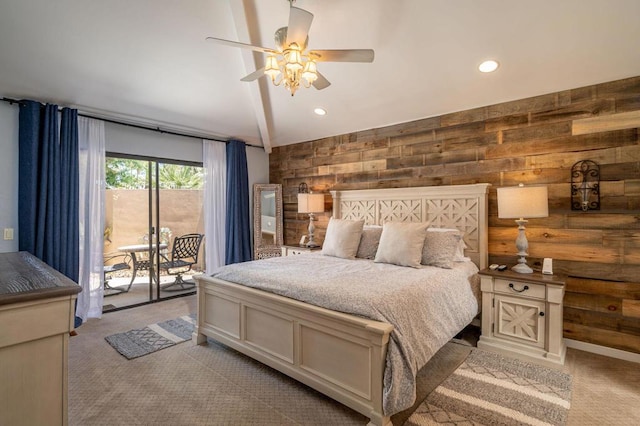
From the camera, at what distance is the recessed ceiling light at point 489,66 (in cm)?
298

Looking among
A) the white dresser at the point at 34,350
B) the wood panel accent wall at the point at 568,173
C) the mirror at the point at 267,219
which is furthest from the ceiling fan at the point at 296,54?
the mirror at the point at 267,219

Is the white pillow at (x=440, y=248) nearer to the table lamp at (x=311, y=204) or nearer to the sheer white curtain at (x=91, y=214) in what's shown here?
the table lamp at (x=311, y=204)

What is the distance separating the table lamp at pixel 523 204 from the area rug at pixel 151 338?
11.1ft

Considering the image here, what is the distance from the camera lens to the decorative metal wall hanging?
2.94 metres

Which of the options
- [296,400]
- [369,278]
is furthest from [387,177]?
[296,400]

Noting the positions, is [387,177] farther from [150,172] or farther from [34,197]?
[34,197]

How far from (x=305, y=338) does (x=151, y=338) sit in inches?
76.5

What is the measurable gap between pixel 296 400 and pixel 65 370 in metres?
1.50

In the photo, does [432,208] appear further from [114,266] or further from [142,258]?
[114,266]

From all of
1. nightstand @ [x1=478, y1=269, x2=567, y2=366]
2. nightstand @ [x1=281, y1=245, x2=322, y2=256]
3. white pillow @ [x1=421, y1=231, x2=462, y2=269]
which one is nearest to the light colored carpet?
nightstand @ [x1=478, y1=269, x2=567, y2=366]

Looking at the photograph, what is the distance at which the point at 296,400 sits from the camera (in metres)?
2.27

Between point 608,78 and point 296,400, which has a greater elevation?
point 608,78

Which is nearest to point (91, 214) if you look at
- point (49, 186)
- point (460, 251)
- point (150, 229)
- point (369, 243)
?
point (49, 186)

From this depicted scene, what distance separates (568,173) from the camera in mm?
3098
